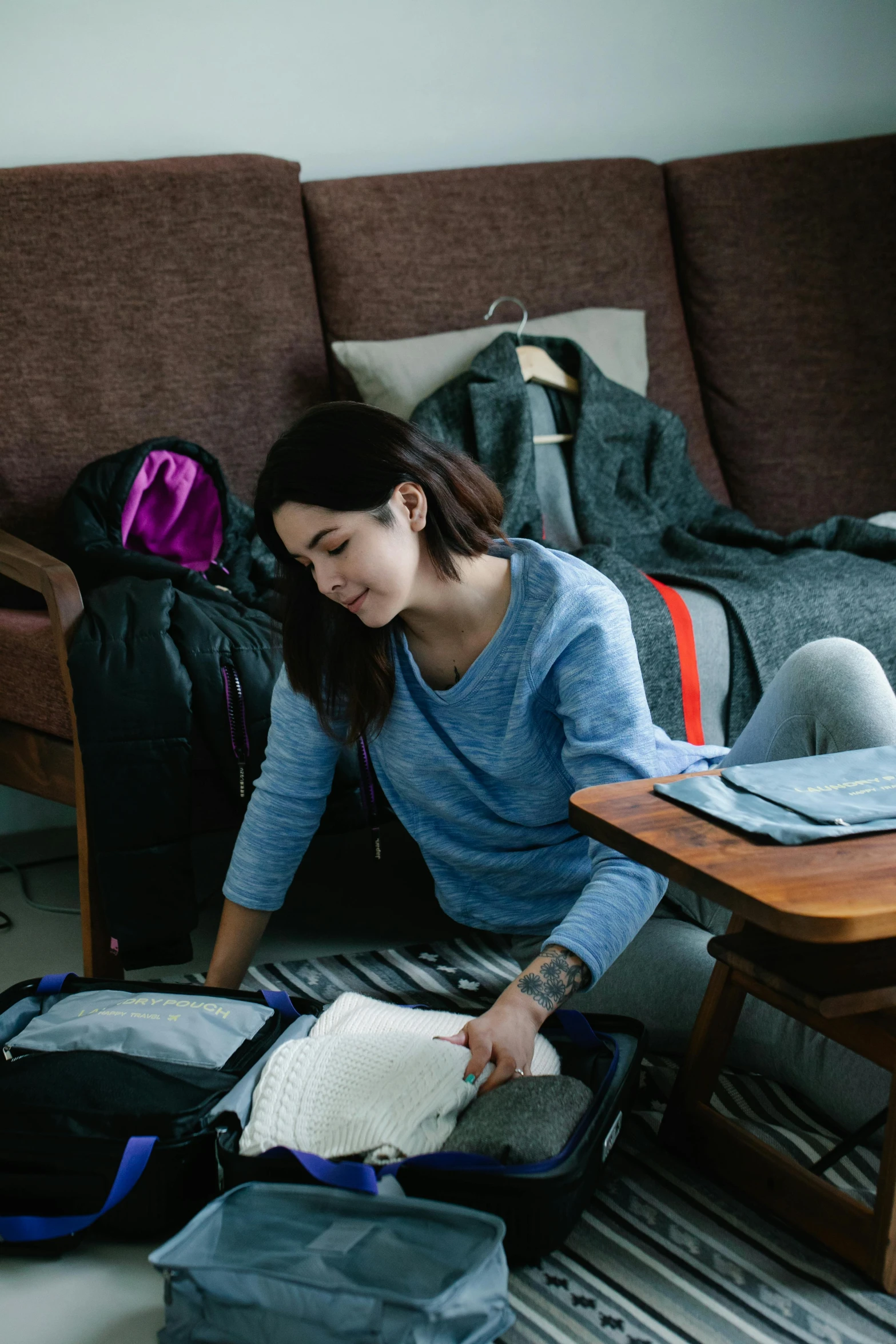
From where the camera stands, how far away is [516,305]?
2361 mm

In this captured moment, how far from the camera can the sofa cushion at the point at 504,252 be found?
2.26 m

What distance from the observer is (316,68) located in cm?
237

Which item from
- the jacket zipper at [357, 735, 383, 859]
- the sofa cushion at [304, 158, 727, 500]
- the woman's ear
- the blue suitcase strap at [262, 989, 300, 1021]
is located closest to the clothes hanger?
the sofa cushion at [304, 158, 727, 500]

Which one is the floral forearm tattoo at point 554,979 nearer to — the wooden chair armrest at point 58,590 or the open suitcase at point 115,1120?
the open suitcase at point 115,1120

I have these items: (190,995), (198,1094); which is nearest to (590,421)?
(190,995)

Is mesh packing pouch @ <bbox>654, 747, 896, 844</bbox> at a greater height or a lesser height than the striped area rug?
greater

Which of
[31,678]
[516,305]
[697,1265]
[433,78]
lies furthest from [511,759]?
[433,78]

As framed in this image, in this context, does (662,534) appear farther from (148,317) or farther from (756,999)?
(756,999)

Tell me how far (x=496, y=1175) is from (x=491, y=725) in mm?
483

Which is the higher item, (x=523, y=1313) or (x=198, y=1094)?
(x=198, y=1094)

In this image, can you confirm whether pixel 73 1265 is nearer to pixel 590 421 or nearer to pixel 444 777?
pixel 444 777

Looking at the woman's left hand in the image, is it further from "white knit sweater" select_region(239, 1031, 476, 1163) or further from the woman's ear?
the woman's ear

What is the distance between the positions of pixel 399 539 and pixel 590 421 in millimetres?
1165

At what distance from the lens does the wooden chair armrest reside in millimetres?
1506
